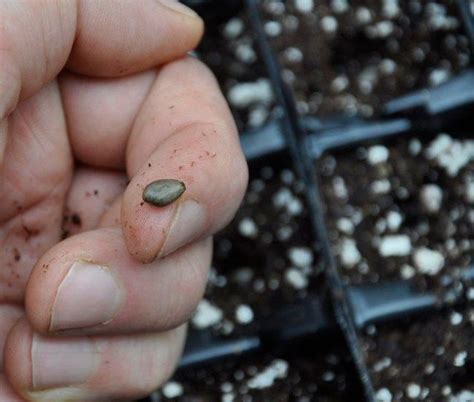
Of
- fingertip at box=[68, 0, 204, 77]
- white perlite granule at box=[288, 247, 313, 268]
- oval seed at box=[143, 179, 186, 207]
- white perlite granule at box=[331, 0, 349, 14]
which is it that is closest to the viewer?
oval seed at box=[143, 179, 186, 207]

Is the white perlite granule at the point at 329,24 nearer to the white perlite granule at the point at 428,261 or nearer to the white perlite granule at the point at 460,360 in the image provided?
the white perlite granule at the point at 428,261

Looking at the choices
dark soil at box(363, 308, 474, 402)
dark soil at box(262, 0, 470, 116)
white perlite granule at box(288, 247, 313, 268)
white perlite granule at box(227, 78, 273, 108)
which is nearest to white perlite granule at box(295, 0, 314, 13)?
dark soil at box(262, 0, 470, 116)

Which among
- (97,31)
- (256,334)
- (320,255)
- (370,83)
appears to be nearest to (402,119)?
(370,83)

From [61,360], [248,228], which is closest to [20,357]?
[61,360]

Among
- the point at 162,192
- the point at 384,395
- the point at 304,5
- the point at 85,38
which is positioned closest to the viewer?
the point at 162,192

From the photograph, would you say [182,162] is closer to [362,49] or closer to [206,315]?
[206,315]

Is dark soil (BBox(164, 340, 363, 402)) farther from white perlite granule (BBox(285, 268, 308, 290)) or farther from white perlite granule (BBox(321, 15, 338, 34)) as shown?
white perlite granule (BBox(321, 15, 338, 34))

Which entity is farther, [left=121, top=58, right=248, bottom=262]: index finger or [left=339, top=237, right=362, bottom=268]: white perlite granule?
[left=339, top=237, right=362, bottom=268]: white perlite granule
